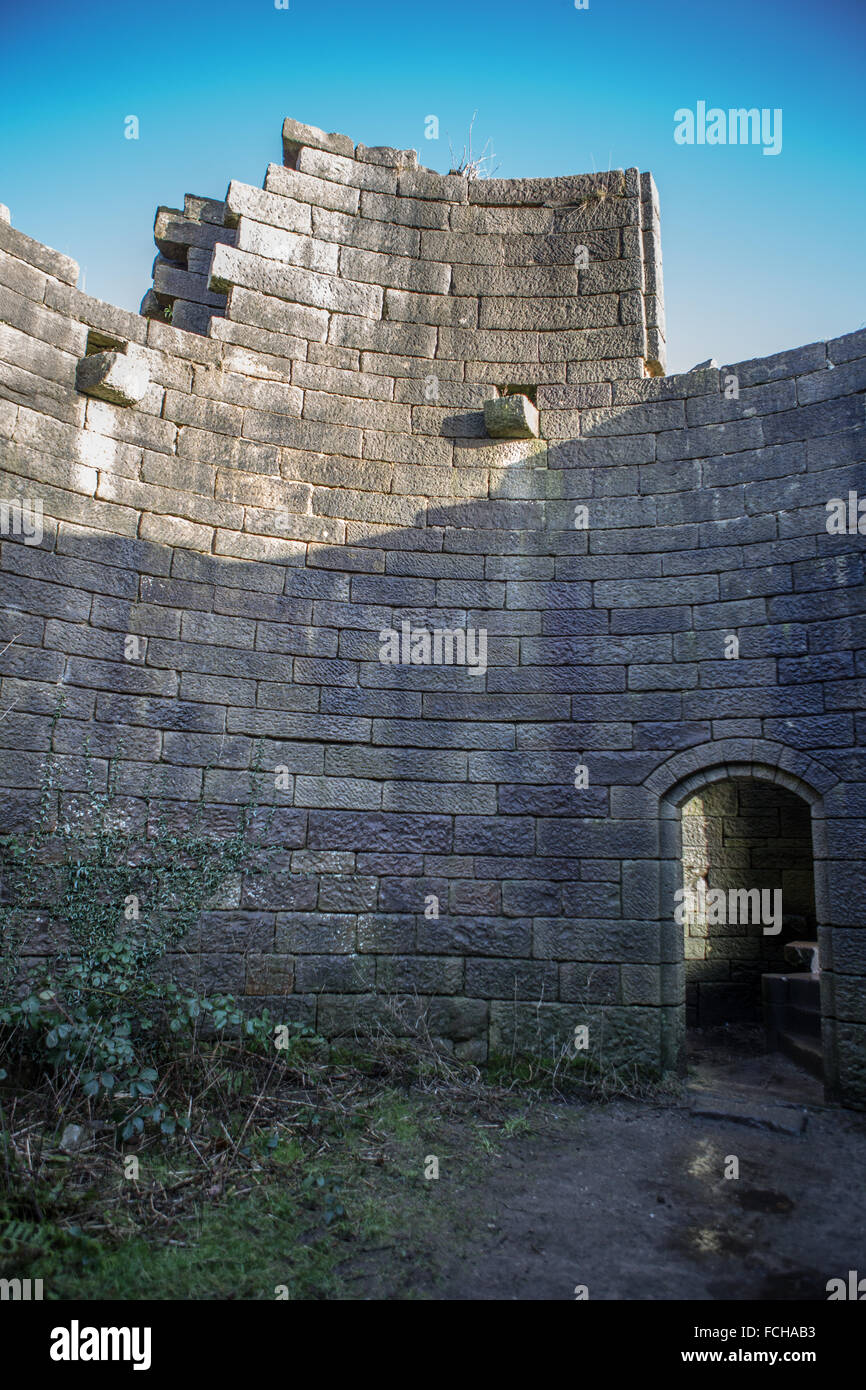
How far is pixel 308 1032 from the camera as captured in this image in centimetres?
555

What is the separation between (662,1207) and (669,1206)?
37 mm

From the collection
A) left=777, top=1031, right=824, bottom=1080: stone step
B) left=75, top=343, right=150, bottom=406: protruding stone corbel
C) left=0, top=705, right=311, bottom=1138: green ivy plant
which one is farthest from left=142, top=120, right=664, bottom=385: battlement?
left=777, top=1031, right=824, bottom=1080: stone step

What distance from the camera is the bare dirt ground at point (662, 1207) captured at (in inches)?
137

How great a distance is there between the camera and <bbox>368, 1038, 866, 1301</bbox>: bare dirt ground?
349cm

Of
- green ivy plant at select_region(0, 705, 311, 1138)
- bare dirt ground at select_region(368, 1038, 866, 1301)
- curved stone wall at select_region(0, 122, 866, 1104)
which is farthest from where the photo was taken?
curved stone wall at select_region(0, 122, 866, 1104)

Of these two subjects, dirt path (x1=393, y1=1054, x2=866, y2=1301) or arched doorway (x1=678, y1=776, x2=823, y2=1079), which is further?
arched doorway (x1=678, y1=776, x2=823, y2=1079)

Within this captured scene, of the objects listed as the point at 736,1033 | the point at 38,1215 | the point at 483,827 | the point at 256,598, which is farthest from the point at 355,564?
the point at 736,1033

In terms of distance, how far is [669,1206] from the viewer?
4.18m

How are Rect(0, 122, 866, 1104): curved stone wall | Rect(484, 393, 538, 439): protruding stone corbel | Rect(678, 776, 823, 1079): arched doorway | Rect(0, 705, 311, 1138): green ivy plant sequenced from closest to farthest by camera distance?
Rect(0, 705, 311, 1138): green ivy plant, Rect(0, 122, 866, 1104): curved stone wall, Rect(484, 393, 538, 439): protruding stone corbel, Rect(678, 776, 823, 1079): arched doorway

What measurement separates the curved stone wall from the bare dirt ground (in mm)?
546

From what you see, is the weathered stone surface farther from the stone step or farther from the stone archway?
the stone step

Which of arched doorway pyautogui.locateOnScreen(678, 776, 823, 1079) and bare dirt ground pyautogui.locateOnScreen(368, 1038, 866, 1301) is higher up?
arched doorway pyautogui.locateOnScreen(678, 776, 823, 1079)

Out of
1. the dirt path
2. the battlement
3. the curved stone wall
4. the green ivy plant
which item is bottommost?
the dirt path
